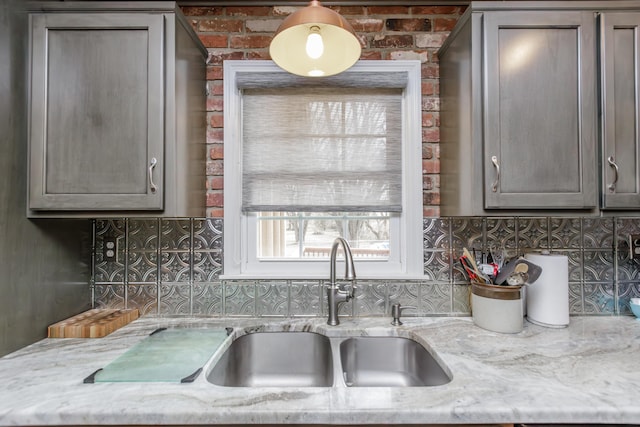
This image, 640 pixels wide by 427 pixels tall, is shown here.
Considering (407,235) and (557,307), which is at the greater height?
(407,235)

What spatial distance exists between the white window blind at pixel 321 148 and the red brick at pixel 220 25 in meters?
0.31

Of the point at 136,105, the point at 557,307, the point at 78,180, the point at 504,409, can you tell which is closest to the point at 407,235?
the point at 557,307

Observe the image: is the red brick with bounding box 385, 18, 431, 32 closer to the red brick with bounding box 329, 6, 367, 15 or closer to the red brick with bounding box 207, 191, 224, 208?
the red brick with bounding box 329, 6, 367, 15

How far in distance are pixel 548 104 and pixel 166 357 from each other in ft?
5.49

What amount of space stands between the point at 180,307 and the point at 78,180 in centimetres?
71

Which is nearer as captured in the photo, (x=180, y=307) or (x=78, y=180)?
(x=78, y=180)

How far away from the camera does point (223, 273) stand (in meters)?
1.59

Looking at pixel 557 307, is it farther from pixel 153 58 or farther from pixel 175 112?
pixel 153 58

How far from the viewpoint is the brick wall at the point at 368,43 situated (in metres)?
1.59

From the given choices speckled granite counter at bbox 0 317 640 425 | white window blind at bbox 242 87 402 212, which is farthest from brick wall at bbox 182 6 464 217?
speckled granite counter at bbox 0 317 640 425

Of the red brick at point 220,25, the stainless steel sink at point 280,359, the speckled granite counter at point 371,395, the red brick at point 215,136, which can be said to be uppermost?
the red brick at point 220,25

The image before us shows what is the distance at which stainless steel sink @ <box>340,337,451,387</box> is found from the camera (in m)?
1.38

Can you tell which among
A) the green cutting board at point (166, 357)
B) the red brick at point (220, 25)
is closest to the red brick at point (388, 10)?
the red brick at point (220, 25)

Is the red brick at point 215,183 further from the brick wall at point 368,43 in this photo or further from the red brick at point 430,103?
the red brick at point 430,103
